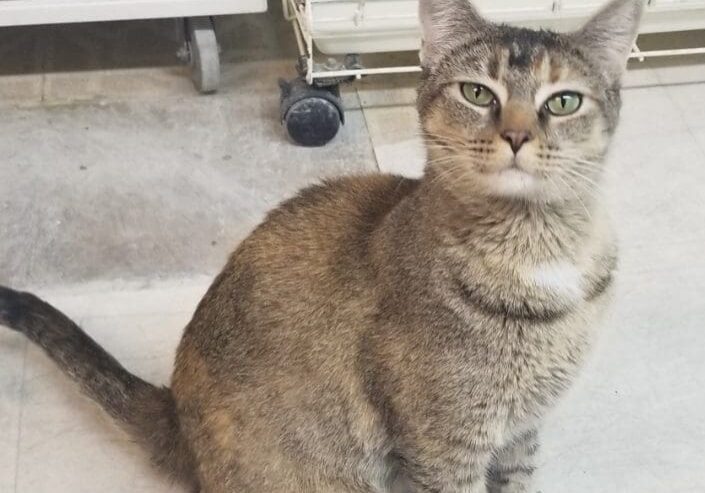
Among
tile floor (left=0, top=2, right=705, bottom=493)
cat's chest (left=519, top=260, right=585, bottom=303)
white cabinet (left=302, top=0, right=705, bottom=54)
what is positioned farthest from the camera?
white cabinet (left=302, top=0, right=705, bottom=54)

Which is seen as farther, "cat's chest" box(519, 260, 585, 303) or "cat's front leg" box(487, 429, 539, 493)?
"cat's front leg" box(487, 429, 539, 493)

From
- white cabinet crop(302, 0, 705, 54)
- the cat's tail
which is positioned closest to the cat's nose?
the cat's tail

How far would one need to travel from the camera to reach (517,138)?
3.05 ft

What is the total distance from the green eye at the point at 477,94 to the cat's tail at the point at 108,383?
1.88 feet

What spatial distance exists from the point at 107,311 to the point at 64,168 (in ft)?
1.26

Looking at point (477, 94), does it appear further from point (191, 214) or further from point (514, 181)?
point (191, 214)

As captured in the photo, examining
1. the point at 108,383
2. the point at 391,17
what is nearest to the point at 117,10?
the point at 391,17

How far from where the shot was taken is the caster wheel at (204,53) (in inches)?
74.8

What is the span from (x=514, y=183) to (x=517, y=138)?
51 mm

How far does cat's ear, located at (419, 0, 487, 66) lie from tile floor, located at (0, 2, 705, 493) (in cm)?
55

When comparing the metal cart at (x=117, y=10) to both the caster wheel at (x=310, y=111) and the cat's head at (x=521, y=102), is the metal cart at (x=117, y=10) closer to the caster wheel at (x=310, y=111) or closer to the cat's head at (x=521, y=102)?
the caster wheel at (x=310, y=111)

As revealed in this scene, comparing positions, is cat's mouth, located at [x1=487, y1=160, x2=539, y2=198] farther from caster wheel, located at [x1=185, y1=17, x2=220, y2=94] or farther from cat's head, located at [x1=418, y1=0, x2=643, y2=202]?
caster wheel, located at [x1=185, y1=17, x2=220, y2=94]

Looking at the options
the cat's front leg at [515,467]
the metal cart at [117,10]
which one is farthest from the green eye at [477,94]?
the metal cart at [117,10]

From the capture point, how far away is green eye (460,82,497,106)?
98cm
